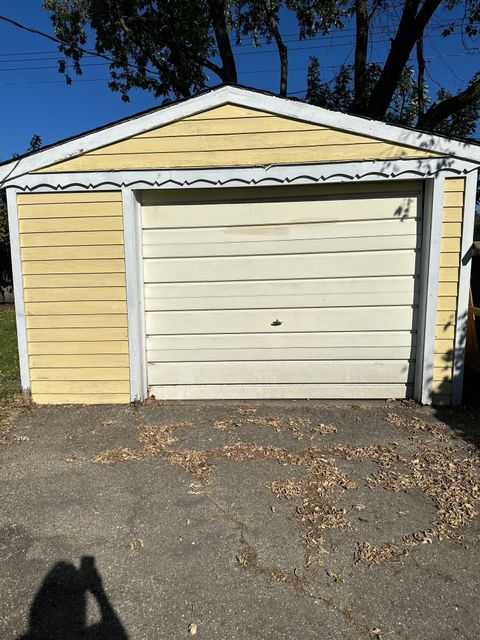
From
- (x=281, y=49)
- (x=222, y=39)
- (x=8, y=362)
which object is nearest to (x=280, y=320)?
(x=8, y=362)

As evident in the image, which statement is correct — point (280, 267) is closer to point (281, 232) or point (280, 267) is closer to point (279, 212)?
point (281, 232)

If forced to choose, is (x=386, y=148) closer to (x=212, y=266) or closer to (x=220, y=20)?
(x=212, y=266)

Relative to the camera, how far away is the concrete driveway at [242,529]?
2.16 meters

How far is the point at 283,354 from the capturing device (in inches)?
199

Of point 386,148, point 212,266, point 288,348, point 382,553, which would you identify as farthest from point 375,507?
point 386,148

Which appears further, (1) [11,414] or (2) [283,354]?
(2) [283,354]

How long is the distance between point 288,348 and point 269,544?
258 centimetres

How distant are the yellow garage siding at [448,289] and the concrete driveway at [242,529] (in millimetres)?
440

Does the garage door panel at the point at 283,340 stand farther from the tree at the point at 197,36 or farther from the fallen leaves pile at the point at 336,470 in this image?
the tree at the point at 197,36

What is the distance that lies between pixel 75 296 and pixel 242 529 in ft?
9.98

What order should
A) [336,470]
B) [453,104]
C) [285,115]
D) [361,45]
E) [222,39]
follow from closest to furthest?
[336,470], [285,115], [453,104], [361,45], [222,39]

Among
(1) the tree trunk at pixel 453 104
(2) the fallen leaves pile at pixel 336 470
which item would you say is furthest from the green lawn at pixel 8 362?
(1) the tree trunk at pixel 453 104

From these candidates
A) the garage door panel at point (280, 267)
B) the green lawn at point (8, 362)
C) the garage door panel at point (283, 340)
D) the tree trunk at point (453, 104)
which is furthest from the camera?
the tree trunk at point (453, 104)

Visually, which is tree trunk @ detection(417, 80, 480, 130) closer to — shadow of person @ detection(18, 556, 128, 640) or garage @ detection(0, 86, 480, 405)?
garage @ detection(0, 86, 480, 405)
